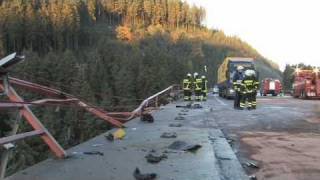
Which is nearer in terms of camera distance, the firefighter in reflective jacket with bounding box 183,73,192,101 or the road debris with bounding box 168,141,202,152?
the road debris with bounding box 168,141,202,152

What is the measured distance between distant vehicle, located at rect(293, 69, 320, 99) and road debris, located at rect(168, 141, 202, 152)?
1271 inches

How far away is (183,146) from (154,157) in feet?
5.22

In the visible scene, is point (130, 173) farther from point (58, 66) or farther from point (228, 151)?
point (58, 66)

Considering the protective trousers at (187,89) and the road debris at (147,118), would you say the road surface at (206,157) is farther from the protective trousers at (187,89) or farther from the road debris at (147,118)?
the protective trousers at (187,89)

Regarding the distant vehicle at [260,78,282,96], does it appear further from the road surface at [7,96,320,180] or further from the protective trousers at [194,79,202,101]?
the road surface at [7,96,320,180]

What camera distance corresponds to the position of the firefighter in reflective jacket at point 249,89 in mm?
23125

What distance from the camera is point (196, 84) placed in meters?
31.8

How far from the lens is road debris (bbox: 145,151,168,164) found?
832cm

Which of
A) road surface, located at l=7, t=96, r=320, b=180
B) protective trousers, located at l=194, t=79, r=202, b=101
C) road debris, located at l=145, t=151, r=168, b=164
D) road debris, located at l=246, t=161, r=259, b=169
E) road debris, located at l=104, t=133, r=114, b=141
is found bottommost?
road debris, located at l=246, t=161, r=259, b=169

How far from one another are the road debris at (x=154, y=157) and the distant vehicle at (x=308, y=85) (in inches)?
1323

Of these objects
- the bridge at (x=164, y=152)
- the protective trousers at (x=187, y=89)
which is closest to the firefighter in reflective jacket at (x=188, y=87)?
the protective trousers at (x=187, y=89)

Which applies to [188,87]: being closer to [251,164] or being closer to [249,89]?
[249,89]

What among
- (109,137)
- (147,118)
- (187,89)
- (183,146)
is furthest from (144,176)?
(187,89)

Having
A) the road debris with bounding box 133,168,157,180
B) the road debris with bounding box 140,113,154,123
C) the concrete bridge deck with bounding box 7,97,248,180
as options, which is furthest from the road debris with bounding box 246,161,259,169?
the road debris with bounding box 140,113,154,123
